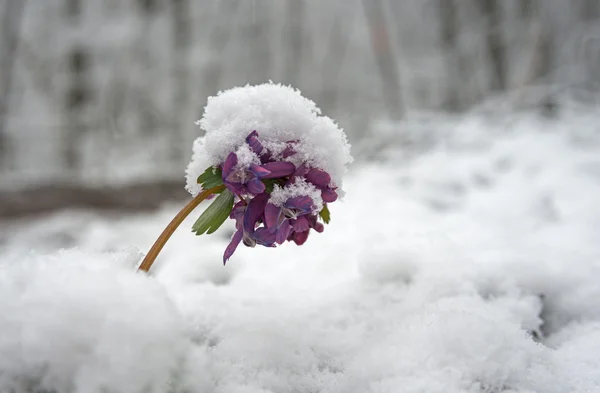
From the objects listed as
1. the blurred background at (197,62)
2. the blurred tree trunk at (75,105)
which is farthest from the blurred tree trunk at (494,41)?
the blurred tree trunk at (75,105)

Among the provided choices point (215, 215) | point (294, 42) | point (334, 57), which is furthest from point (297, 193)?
point (334, 57)

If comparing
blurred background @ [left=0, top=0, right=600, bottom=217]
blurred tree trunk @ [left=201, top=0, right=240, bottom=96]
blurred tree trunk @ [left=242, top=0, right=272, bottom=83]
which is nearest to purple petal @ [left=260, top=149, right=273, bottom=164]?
blurred background @ [left=0, top=0, right=600, bottom=217]

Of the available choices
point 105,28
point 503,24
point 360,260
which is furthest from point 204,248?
point 105,28

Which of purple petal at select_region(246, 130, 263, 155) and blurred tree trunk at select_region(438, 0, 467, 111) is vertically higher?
purple petal at select_region(246, 130, 263, 155)

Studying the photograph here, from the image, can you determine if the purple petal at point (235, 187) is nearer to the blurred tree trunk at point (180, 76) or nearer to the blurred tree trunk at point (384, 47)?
the blurred tree trunk at point (384, 47)

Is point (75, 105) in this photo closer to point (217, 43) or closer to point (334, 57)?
point (217, 43)

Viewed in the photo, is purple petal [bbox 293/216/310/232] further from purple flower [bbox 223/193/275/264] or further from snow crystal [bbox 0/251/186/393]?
snow crystal [bbox 0/251/186/393]

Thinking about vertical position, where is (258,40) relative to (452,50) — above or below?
above
